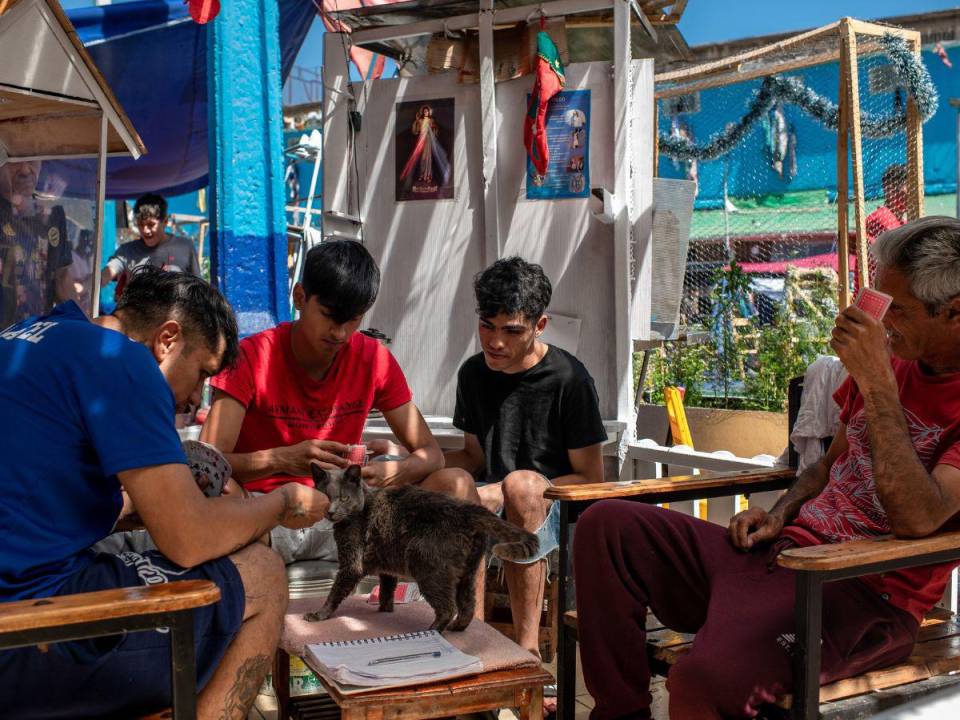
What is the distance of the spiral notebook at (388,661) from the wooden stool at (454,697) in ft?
0.07

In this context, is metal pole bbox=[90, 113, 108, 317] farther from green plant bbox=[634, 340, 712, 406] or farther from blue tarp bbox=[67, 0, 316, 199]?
green plant bbox=[634, 340, 712, 406]

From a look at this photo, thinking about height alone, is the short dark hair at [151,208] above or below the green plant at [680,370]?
above

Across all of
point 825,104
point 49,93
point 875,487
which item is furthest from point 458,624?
point 825,104

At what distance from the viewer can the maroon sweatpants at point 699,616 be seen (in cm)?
224

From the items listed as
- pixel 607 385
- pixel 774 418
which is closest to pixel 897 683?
pixel 607 385

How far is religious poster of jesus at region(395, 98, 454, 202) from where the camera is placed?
5289 mm

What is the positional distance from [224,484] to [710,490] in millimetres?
1596

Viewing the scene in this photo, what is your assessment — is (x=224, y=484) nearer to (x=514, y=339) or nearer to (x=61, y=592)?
(x=61, y=592)

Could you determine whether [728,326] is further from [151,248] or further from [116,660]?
[116,660]

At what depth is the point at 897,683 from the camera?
238 cm

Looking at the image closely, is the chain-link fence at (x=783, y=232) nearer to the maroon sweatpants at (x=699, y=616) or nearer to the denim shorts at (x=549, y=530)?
the denim shorts at (x=549, y=530)

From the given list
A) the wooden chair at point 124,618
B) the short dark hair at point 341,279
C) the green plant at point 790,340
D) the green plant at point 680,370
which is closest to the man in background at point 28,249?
the short dark hair at point 341,279

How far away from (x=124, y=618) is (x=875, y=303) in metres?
1.97

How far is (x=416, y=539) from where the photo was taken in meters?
2.68
